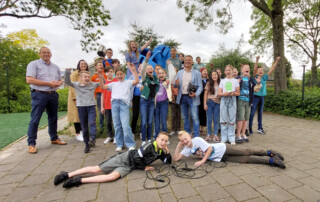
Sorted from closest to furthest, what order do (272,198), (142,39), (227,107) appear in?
(272,198) < (227,107) < (142,39)

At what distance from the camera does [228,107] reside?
409 centimetres

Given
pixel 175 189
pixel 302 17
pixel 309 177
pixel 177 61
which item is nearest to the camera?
pixel 175 189

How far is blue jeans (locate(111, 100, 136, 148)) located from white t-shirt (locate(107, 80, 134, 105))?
0.09 meters

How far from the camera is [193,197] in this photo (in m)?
2.10

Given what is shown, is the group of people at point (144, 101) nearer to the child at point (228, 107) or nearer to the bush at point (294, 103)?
the child at point (228, 107)

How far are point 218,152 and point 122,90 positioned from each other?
2192 mm

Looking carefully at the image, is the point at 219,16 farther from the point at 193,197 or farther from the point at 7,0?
the point at 7,0

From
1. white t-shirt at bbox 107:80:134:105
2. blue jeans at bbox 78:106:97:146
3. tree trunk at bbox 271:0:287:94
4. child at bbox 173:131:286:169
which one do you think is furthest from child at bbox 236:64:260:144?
tree trunk at bbox 271:0:287:94

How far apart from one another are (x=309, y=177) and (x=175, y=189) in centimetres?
192

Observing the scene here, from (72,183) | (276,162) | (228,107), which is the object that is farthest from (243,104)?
(72,183)

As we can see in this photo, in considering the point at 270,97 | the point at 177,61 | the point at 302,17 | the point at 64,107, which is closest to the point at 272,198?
the point at 177,61

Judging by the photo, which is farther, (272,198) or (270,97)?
(270,97)

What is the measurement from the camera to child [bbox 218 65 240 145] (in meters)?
4.04

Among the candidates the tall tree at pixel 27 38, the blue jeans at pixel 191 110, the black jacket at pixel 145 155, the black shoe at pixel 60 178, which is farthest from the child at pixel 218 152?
the tall tree at pixel 27 38
